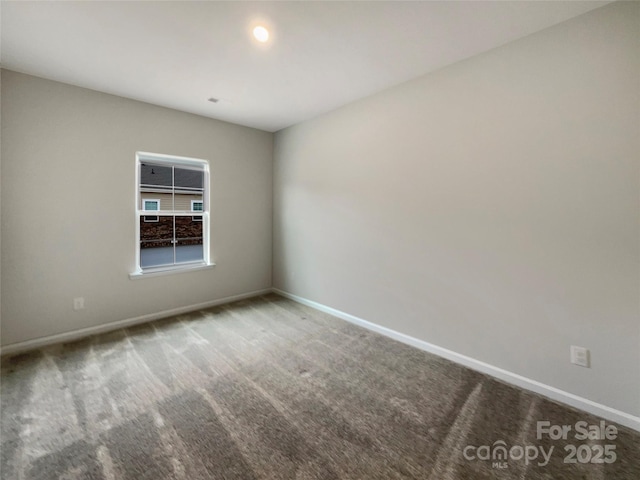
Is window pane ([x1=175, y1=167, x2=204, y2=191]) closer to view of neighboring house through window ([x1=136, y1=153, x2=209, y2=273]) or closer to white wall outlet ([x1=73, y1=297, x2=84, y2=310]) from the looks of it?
view of neighboring house through window ([x1=136, y1=153, x2=209, y2=273])

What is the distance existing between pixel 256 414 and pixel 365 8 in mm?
2790

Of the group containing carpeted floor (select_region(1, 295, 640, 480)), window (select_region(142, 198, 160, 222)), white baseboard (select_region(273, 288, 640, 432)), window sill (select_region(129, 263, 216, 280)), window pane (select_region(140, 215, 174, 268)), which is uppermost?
window (select_region(142, 198, 160, 222))

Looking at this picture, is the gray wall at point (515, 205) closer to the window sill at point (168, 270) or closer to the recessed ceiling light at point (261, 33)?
the recessed ceiling light at point (261, 33)

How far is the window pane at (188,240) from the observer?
3.69m

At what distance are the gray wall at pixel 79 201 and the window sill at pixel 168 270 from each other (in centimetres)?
7

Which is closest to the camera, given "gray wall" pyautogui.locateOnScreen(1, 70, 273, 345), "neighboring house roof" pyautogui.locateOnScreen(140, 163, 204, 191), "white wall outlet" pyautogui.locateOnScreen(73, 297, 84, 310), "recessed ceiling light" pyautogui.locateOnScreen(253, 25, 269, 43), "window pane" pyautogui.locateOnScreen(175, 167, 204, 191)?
"recessed ceiling light" pyautogui.locateOnScreen(253, 25, 269, 43)

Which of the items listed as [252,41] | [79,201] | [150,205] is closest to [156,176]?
[150,205]

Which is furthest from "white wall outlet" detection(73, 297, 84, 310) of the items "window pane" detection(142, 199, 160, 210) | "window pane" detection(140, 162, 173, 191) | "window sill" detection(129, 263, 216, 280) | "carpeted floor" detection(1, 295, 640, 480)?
"window pane" detection(140, 162, 173, 191)

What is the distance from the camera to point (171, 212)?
3.54 metres

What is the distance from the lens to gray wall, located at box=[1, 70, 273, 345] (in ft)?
8.36

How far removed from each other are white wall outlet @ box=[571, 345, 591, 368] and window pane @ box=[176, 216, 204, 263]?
13.5 ft

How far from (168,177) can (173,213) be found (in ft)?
1.57

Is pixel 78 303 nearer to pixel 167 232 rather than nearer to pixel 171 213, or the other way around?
pixel 167 232

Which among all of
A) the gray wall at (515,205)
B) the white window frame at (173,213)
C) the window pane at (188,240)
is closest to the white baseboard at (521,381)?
the gray wall at (515,205)
